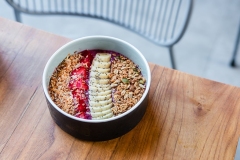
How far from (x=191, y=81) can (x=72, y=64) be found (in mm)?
254

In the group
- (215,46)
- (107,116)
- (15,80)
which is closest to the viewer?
(107,116)

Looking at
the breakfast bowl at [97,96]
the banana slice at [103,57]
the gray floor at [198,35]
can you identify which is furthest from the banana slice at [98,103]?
the gray floor at [198,35]

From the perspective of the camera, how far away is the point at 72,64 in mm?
726

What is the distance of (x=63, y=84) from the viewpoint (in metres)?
0.70

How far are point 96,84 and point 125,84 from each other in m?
0.06

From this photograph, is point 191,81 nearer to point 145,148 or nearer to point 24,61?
point 145,148

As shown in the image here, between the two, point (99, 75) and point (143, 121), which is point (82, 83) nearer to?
point (99, 75)

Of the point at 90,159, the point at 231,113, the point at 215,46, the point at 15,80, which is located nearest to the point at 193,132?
the point at 231,113

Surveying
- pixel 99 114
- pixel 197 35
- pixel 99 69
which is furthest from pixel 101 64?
pixel 197 35

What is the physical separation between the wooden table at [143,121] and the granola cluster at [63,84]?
0.18 ft

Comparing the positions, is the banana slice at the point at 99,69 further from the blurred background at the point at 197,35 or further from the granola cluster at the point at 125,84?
the blurred background at the point at 197,35

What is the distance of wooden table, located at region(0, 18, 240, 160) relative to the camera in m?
0.66

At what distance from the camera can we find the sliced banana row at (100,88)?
66cm

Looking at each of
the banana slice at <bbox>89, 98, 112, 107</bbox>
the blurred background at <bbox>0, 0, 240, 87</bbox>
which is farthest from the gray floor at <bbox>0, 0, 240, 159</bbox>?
the banana slice at <bbox>89, 98, 112, 107</bbox>
